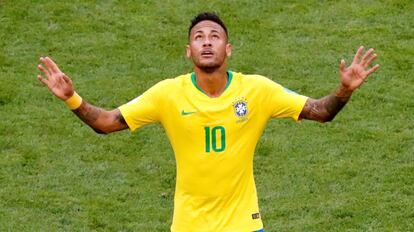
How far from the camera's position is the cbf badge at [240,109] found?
31.7 feet

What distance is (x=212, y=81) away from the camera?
9.69 m

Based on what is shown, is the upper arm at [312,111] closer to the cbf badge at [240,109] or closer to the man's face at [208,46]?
the cbf badge at [240,109]

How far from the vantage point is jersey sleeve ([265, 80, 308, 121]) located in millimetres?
9695

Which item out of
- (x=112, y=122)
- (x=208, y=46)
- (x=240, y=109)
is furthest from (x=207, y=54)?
(x=112, y=122)

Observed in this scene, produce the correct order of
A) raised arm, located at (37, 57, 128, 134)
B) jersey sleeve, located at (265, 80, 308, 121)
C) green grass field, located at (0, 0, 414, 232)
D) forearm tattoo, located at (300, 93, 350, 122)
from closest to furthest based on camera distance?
1. raised arm, located at (37, 57, 128, 134)
2. forearm tattoo, located at (300, 93, 350, 122)
3. jersey sleeve, located at (265, 80, 308, 121)
4. green grass field, located at (0, 0, 414, 232)

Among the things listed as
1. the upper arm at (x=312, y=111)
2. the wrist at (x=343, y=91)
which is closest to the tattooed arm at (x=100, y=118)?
the upper arm at (x=312, y=111)

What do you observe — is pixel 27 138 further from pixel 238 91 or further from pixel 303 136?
pixel 238 91

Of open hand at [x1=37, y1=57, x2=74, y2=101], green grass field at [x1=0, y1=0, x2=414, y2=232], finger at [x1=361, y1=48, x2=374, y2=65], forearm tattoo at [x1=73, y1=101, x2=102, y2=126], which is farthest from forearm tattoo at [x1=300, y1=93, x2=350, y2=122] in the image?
green grass field at [x1=0, y1=0, x2=414, y2=232]

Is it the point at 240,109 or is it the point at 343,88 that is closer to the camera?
the point at 343,88

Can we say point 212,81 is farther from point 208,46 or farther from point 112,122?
point 112,122

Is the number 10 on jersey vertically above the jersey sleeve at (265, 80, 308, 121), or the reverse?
the jersey sleeve at (265, 80, 308, 121)

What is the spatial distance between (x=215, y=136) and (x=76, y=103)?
1.15 m

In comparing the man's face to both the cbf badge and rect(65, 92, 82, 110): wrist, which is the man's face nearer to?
the cbf badge

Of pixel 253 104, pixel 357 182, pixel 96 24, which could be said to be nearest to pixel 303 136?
pixel 357 182
